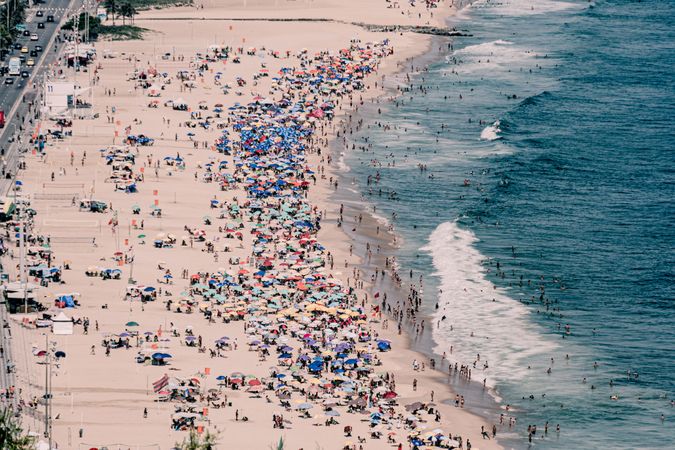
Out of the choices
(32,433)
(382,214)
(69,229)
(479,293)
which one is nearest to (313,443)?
(32,433)

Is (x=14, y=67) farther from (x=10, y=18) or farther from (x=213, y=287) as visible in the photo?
(x=213, y=287)

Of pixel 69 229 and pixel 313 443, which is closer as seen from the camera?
Result: pixel 313 443

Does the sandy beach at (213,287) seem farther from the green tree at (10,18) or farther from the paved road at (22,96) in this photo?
the green tree at (10,18)

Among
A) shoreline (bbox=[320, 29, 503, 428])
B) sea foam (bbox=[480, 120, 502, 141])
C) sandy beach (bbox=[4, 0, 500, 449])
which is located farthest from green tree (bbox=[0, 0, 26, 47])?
sea foam (bbox=[480, 120, 502, 141])

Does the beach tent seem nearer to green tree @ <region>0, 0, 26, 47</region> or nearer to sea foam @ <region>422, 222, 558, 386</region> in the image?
sea foam @ <region>422, 222, 558, 386</region>

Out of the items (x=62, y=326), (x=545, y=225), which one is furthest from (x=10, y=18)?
(x=62, y=326)

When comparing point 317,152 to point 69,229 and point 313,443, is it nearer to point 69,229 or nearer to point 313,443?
point 69,229
